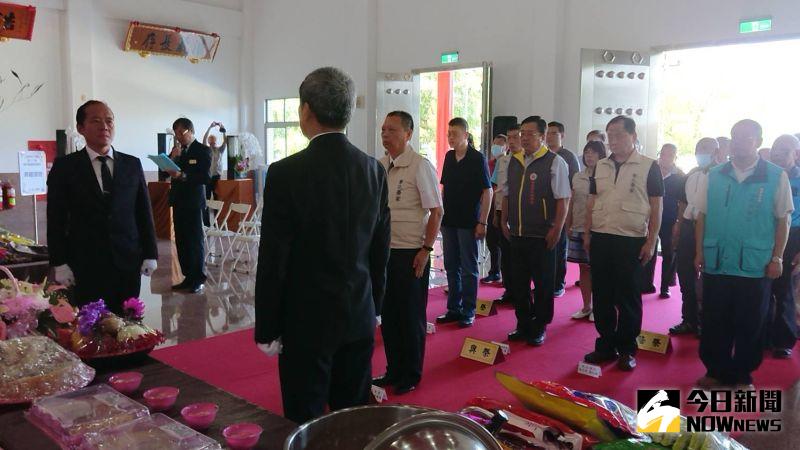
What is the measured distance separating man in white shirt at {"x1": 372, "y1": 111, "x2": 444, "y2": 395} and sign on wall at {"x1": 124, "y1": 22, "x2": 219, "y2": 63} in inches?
375

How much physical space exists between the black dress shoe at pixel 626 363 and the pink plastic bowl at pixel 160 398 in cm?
306

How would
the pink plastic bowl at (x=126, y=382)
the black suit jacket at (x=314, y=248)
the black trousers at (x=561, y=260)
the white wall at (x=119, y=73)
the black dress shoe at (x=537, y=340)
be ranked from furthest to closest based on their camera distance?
the white wall at (x=119, y=73), the black trousers at (x=561, y=260), the black dress shoe at (x=537, y=340), the black suit jacket at (x=314, y=248), the pink plastic bowl at (x=126, y=382)

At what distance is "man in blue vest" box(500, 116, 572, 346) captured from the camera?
4113mm

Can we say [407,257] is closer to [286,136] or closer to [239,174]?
[239,174]

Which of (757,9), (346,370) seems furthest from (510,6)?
(346,370)

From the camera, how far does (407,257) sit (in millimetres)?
3320

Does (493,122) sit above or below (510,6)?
below

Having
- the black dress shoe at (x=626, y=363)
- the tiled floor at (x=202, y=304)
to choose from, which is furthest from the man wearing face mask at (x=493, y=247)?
the black dress shoe at (x=626, y=363)

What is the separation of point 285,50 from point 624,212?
32.2 feet

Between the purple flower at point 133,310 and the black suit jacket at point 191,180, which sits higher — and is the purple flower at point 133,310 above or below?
below

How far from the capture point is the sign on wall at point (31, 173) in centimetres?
722

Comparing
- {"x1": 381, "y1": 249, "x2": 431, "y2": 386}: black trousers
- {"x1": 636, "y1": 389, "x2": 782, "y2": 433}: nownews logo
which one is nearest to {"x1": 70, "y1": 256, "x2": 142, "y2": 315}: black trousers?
{"x1": 381, "y1": 249, "x2": 431, "y2": 386}: black trousers

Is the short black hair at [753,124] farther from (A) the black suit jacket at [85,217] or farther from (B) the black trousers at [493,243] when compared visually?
(A) the black suit jacket at [85,217]

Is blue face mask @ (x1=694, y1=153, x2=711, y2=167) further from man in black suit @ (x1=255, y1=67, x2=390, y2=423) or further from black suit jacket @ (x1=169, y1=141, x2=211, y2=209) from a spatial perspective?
black suit jacket @ (x1=169, y1=141, x2=211, y2=209)
